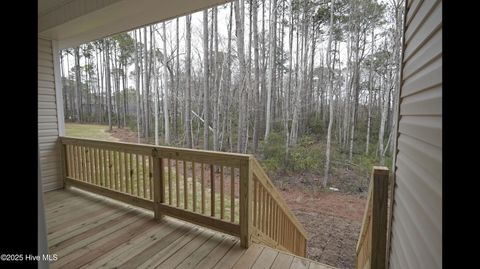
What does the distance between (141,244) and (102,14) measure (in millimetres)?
A: 2739

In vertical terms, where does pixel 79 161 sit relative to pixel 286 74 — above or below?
below

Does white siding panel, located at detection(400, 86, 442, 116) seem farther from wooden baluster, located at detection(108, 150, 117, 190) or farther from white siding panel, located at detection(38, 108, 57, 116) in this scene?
white siding panel, located at detection(38, 108, 57, 116)

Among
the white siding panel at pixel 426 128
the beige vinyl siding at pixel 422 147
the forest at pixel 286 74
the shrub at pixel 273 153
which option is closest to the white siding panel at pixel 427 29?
the beige vinyl siding at pixel 422 147

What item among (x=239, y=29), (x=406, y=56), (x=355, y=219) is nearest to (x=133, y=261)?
(x=406, y=56)

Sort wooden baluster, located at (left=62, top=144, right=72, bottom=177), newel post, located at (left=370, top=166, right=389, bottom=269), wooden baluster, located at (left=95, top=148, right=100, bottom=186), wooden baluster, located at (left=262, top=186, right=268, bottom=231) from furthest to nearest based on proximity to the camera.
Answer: wooden baluster, located at (left=62, top=144, right=72, bottom=177) → wooden baluster, located at (left=95, top=148, right=100, bottom=186) → wooden baluster, located at (left=262, top=186, right=268, bottom=231) → newel post, located at (left=370, top=166, right=389, bottom=269)

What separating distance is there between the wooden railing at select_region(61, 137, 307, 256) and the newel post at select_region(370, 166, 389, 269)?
1.11 metres

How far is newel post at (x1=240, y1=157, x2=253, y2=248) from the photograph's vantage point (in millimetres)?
2373

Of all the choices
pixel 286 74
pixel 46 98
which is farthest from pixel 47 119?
pixel 286 74

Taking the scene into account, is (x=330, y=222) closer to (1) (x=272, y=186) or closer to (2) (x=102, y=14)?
(1) (x=272, y=186)

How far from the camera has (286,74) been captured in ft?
36.3

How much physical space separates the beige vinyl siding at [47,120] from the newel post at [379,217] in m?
4.67

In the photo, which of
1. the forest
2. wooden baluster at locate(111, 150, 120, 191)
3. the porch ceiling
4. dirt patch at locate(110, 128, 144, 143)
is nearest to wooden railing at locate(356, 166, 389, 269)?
the porch ceiling
